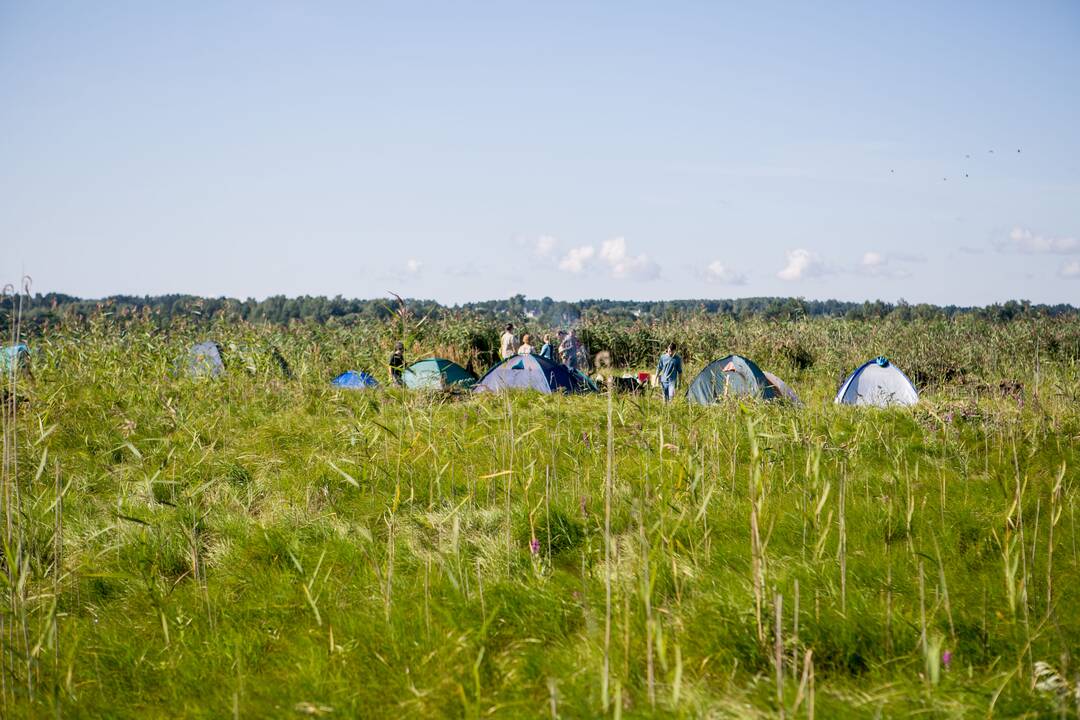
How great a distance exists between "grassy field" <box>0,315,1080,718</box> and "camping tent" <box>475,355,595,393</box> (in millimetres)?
5278

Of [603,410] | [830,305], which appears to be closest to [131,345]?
[603,410]

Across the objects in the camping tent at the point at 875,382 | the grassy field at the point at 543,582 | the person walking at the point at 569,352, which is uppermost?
the person walking at the point at 569,352

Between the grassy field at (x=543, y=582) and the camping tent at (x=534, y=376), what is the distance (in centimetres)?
528

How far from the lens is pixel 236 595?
3.34 metres

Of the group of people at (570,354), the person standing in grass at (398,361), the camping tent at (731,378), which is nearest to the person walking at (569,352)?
the group of people at (570,354)

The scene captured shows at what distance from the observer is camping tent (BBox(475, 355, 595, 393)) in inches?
460

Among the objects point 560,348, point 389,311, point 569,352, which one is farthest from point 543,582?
point 569,352

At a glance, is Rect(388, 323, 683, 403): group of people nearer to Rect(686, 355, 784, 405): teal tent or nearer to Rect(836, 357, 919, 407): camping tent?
Rect(686, 355, 784, 405): teal tent

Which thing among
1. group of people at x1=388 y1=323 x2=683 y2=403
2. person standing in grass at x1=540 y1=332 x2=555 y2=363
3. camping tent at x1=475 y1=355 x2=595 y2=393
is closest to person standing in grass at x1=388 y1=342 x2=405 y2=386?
camping tent at x1=475 y1=355 x2=595 y2=393

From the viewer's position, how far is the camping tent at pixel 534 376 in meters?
11.7

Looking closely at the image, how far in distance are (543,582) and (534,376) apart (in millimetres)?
8711

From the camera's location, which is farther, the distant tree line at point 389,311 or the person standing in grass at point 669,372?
the person standing in grass at point 669,372

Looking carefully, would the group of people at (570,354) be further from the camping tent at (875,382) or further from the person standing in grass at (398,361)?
the person standing in grass at (398,361)

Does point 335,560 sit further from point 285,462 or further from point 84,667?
point 285,462
